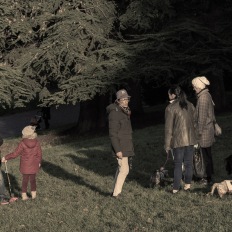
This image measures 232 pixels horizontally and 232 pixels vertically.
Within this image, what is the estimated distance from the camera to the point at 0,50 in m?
20.7

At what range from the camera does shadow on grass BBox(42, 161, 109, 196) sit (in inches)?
421

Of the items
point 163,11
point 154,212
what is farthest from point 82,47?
point 154,212

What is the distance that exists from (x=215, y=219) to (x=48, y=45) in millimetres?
12377

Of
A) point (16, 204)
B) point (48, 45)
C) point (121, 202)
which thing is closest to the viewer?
point (121, 202)

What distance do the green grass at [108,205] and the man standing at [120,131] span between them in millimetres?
602

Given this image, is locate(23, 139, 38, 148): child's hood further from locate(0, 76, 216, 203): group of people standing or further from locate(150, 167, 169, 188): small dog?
locate(150, 167, 169, 188): small dog

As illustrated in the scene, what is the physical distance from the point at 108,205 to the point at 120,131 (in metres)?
1.17

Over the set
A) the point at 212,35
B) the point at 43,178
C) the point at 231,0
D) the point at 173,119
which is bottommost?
the point at 43,178

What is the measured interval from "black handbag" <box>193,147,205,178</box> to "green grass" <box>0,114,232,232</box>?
21cm

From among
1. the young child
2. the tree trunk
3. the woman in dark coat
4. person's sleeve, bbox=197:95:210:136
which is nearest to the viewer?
the woman in dark coat

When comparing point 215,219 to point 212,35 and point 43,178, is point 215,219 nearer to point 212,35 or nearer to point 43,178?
point 43,178

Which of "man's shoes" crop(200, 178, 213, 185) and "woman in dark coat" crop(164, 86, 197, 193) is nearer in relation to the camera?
"woman in dark coat" crop(164, 86, 197, 193)

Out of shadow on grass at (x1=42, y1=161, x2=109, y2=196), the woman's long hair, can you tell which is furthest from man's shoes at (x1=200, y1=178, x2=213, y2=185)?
shadow on grass at (x1=42, y1=161, x2=109, y2=196)

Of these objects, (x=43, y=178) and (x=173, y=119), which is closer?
(x=173, y=119)
